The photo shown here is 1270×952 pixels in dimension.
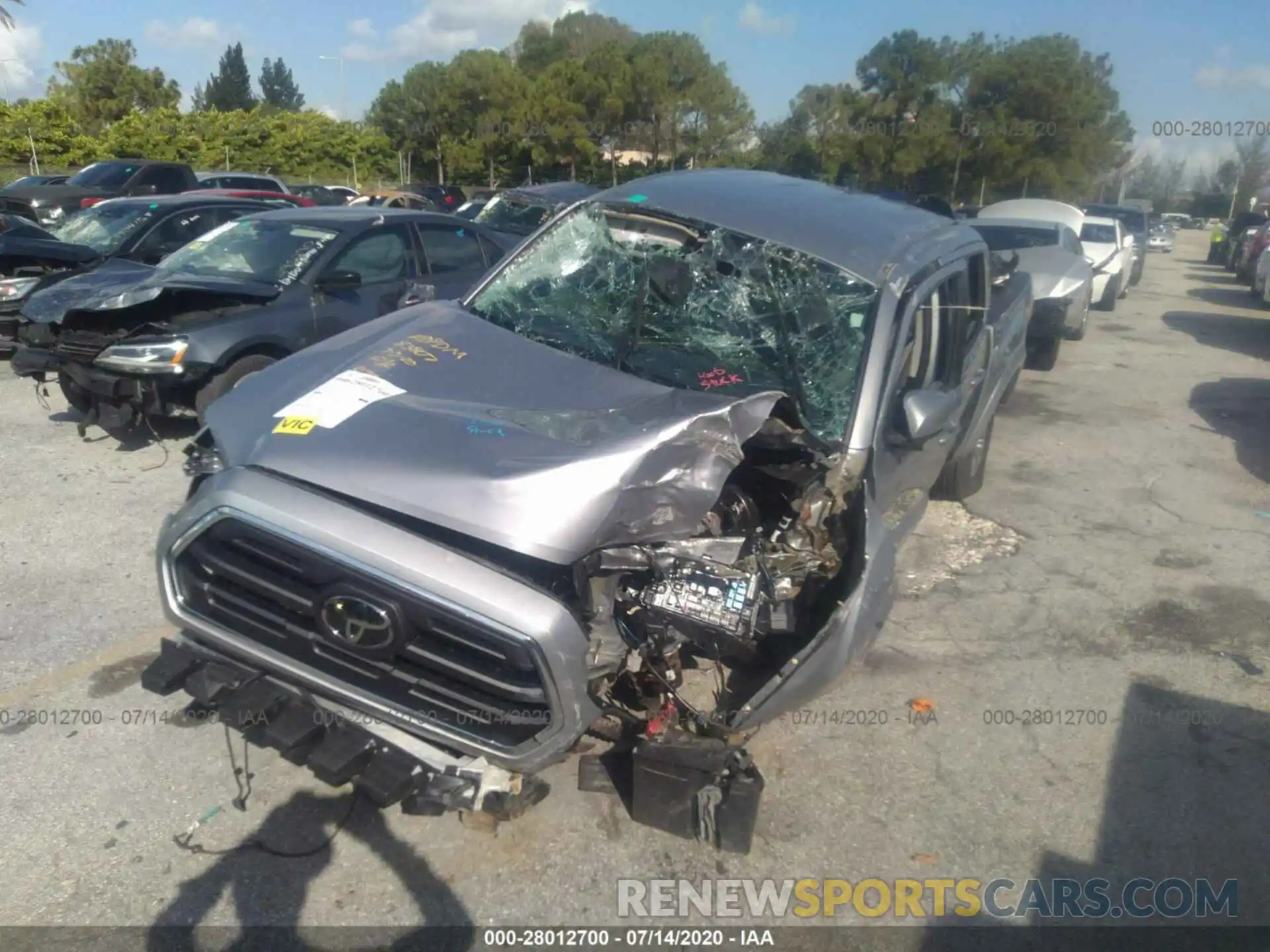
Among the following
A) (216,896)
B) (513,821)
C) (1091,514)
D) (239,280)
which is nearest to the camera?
(216,896)

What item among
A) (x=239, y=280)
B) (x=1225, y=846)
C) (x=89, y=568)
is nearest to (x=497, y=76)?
(x=239, y=280)

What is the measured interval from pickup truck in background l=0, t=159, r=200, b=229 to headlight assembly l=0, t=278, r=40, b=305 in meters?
6.60

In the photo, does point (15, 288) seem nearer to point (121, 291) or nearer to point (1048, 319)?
point (121, 291)

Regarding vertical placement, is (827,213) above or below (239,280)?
above

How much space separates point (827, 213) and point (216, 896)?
139 inches

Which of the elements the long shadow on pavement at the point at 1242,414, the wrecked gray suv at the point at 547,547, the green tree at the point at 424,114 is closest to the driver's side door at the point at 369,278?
the wrecked gray suv at the point at 547,547

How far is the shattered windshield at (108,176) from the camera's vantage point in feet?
60.3

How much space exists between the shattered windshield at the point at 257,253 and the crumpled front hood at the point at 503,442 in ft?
12.6

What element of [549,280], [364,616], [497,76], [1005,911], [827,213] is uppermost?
[497,76]

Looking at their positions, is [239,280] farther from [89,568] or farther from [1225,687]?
[1225,687]

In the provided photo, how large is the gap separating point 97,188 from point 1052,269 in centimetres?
1640

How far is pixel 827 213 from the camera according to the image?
14.5 feet

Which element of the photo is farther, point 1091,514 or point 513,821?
point 1091,514

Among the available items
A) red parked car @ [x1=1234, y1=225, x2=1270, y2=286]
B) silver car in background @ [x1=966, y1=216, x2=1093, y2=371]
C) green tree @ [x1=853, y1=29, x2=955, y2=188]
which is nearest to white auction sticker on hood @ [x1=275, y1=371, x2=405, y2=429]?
silver car in background @ [x1=966, y1=216, x2=1093, y2=371]
